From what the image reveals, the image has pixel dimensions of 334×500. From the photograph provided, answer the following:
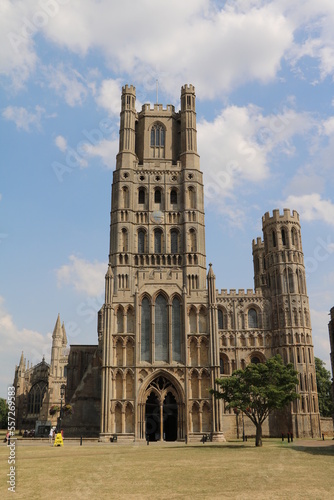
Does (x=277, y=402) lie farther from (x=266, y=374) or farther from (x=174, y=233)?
(x=174, y=233)

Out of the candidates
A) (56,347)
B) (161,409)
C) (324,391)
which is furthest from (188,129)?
(56,347)

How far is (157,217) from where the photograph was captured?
6981cm

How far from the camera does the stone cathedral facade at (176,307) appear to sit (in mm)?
54469

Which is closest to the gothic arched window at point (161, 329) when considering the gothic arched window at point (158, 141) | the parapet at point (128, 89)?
the gothic arched window at point (158, 141)

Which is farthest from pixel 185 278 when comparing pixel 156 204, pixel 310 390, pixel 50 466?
pixel 50 466

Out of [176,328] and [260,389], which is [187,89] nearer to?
[176,328]

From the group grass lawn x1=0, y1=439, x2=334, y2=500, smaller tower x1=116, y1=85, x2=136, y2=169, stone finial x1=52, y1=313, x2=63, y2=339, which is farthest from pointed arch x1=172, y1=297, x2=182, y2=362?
stone finial x1=52, y1=313, x2=63, y2=339

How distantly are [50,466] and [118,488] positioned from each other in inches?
344

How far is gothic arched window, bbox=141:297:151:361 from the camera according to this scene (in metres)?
55.9

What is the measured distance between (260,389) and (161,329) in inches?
681

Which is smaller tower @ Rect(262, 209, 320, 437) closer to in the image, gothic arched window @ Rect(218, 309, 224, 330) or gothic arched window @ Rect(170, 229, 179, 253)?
gothic arched window @ Rect(218, 309, 224, 330)

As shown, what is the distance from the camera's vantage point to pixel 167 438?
180 ft

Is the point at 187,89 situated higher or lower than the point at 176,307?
higher

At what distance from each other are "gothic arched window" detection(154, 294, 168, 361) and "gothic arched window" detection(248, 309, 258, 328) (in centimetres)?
2196
